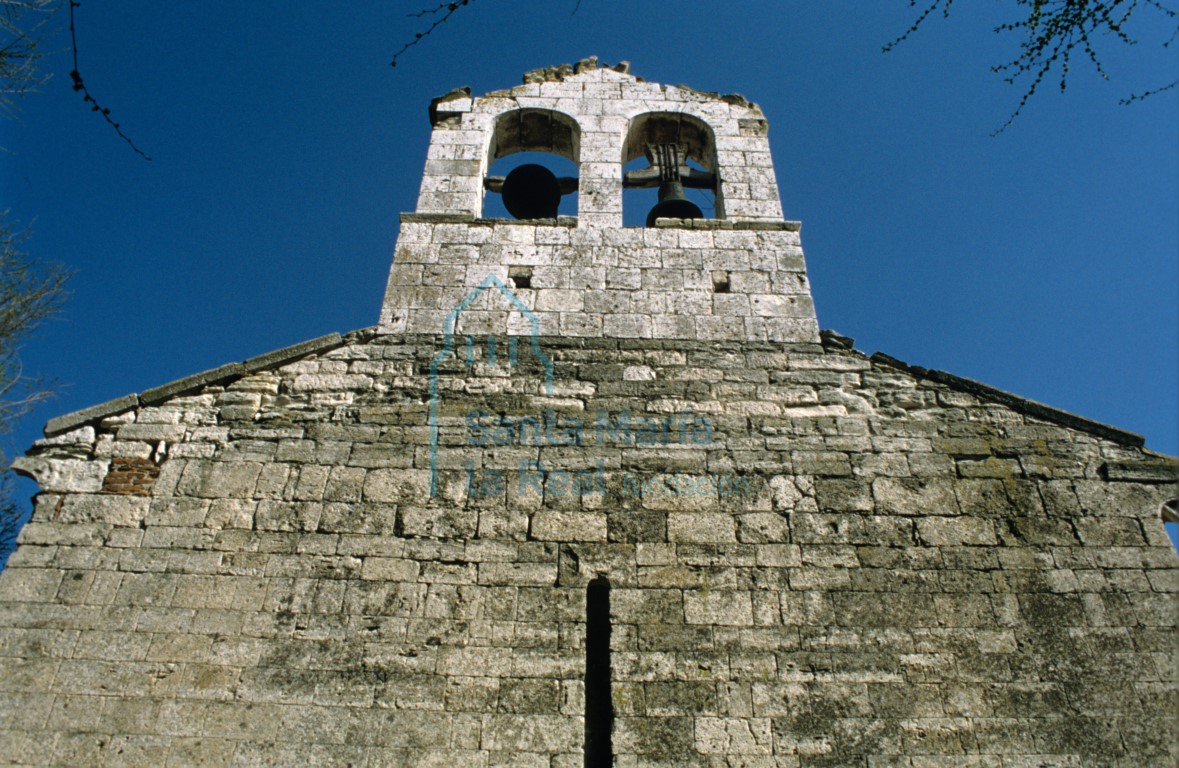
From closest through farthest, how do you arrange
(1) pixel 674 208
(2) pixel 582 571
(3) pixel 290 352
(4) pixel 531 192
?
(2) pixel 582 571 < (3) pixel 290 352 < (1) pixel 674 208 < (4) pixel 531 192

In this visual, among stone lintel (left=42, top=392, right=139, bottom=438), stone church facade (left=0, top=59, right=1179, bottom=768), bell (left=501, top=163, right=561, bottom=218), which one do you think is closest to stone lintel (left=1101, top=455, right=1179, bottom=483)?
stone church facade (left=0, top=59, right=1179, bottom=768)

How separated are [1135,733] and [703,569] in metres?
1.96

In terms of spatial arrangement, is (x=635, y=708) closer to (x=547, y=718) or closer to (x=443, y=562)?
(x=547, y=718)

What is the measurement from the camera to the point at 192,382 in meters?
4.58

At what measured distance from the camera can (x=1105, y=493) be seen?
14.0 ft

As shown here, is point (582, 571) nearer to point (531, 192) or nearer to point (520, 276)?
point (520, 276)

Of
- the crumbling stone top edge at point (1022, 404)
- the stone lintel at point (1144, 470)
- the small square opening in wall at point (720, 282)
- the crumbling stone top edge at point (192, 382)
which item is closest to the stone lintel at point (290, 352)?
the crumbling stone top edge at point (192, 382)

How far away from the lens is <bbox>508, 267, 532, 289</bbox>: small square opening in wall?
5.28 m

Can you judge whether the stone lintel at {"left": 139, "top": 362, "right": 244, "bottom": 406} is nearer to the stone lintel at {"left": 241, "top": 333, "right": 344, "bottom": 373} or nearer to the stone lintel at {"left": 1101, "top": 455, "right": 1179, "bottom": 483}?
the stone lintel at {"left": 241, "top": 333, "right": 344, "bottom": 373}

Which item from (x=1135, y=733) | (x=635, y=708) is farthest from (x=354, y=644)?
(x=1135, y=733)

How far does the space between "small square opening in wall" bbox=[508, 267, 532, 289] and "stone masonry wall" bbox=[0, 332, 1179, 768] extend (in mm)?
719

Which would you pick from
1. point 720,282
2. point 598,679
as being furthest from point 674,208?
point 598,679

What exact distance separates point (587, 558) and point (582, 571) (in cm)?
7

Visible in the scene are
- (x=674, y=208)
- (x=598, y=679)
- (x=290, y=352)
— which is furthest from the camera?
(x=674, y=208)
